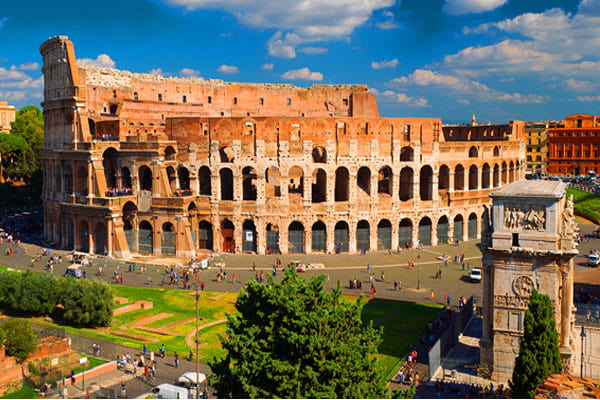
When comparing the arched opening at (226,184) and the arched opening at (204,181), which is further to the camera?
the arched opening at (226,184)

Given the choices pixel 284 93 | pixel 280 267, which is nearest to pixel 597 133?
pixel 284 93

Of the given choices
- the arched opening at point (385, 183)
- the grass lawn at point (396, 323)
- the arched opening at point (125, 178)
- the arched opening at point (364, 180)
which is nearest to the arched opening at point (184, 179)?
the arched opening at point (125, 178)

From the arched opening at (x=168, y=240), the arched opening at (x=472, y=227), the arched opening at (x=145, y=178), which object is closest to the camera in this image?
the arched opening at (x=168, y=240)

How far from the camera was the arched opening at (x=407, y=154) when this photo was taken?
62.8 metres

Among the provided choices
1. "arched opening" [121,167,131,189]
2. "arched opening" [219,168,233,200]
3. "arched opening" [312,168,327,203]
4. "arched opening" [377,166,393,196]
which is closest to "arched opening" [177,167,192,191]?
"arched opening" [219,168,233,200]

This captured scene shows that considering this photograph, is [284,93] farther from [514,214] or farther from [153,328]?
[514,214]

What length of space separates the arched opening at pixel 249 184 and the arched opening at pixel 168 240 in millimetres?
9942

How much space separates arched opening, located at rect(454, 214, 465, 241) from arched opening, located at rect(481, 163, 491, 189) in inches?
245

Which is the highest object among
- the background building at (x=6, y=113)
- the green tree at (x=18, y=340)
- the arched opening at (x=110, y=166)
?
the background building at (x=6, y=113)

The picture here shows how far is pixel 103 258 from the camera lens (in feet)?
187

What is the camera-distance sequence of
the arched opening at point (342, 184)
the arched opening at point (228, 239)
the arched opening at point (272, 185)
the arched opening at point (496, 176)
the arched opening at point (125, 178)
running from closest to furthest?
the arched opening at point (228, 239), the arched opening at point (272, 185), the arched opening at point (342, 184), the arched opening at point (125, 178), the arched opening at point (496, 176)

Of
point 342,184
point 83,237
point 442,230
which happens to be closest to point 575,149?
point 442,230

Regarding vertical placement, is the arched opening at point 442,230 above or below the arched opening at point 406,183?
below

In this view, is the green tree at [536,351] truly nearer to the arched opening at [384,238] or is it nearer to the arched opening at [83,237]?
the arched opening at [384,238]
